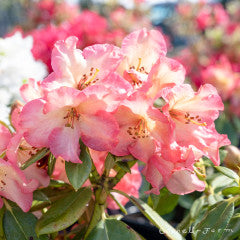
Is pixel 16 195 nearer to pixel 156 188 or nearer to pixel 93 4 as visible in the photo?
pixel 156 188

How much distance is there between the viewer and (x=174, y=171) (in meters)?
0.52

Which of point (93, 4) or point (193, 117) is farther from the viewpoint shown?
point (93, 4)

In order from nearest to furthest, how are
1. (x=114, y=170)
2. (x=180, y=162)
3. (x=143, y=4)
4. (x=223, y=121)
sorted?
(x=180, y=162)
(x=114, y=170)
(x=223, y=121)
(x=143, y=4)

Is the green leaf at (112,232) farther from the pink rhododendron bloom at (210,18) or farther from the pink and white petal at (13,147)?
the pink rhododendron bloom at (210,18)

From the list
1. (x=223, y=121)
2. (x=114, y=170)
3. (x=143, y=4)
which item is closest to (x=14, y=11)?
(x=143, y=4)

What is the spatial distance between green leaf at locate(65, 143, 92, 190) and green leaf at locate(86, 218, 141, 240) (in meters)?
0.10

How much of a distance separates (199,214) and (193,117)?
209 millimetres

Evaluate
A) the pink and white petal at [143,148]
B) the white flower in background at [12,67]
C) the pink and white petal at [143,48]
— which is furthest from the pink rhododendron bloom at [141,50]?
the white flower in background at [12,67]

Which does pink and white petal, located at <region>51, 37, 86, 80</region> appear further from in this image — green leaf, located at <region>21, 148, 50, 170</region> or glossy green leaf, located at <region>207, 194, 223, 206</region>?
glossy green leaf, located at <region>207, 194, 223, 206</region>

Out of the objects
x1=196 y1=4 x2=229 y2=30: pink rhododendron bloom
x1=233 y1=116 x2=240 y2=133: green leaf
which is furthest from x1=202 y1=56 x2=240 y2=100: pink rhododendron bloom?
x1=196 y1=4 x2=229 y2=30: pink rhododendron bloom

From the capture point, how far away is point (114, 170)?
0.64 metres

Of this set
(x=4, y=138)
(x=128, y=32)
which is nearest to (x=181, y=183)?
(x=4, y=138)

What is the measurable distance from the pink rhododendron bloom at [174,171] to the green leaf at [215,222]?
0.04 metres

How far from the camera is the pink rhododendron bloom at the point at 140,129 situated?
19.6 inches
